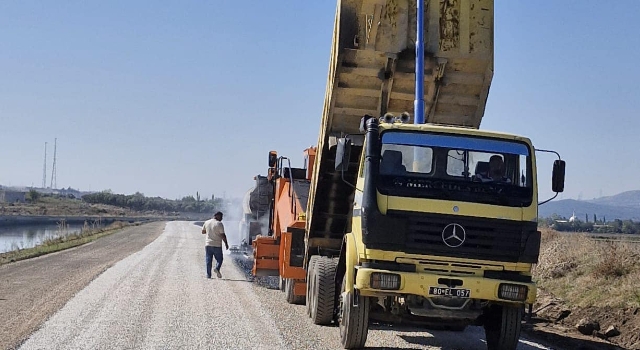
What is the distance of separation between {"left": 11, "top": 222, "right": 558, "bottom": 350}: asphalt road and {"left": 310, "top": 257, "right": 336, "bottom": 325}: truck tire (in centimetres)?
17

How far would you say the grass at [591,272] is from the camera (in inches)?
550

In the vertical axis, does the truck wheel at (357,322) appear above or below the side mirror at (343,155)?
below

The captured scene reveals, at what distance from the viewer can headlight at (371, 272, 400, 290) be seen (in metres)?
8.95

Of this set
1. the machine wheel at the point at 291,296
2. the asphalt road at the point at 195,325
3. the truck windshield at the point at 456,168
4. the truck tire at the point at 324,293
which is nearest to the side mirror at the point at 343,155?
the truck windshield at the point at 456,168

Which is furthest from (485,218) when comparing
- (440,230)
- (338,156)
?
(338,156)

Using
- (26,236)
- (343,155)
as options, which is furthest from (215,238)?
(26,236)

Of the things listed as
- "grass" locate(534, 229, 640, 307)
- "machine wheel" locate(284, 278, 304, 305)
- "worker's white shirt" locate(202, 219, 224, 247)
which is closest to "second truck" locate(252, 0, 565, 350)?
"machine wheel" locate(284, 278, 304, 305)

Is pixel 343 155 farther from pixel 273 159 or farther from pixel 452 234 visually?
pixel 273 159

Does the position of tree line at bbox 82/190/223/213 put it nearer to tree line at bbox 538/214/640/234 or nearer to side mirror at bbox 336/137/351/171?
tree line at bbox 538/214/640/234

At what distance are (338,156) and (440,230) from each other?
1.68 meters

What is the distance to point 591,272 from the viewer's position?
15969mm

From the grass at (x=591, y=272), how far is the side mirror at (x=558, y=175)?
4345 mm

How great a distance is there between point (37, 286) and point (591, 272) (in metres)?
11.4

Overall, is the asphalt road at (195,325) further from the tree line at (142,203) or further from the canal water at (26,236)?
the tree line at (142,203)
